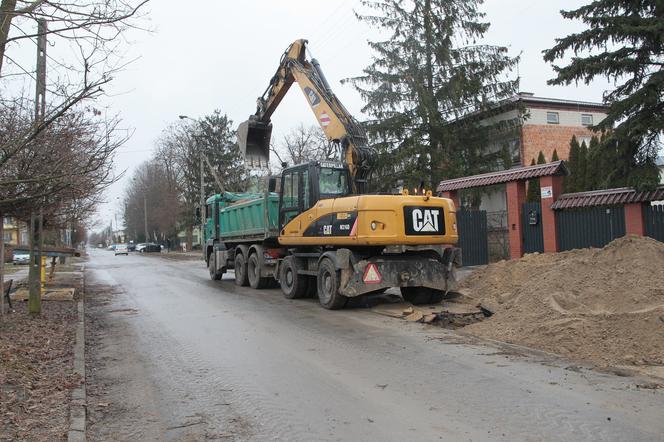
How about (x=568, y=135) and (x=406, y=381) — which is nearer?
(x=406, y=381)

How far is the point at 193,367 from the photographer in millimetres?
7137

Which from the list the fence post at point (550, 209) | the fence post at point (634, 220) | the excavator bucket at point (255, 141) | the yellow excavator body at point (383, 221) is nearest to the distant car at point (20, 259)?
the excavator bucket at point (255, 141)

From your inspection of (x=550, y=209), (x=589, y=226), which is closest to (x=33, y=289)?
(x=550, y=209)

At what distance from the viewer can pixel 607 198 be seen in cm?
1511

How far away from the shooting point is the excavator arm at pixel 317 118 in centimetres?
1371

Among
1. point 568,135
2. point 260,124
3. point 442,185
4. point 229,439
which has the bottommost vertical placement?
point 229,439

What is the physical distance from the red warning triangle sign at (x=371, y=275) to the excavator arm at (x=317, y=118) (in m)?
2.99

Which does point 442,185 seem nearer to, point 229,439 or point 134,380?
point 134,380

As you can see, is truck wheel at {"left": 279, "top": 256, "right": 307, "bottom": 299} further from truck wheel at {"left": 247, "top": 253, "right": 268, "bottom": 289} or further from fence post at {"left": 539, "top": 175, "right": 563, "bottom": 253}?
fence post at {"left": 539, "top": 175, "right": 563, "bottom": 253}

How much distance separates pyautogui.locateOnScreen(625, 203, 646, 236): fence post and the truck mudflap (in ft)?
19.3

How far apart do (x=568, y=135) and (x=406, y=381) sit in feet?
103

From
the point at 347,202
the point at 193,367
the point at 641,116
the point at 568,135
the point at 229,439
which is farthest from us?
the point at 568,135

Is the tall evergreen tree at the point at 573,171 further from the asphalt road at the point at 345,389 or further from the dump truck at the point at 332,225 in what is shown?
the asphalt road at the point at 345,389

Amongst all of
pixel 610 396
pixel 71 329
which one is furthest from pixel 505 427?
pixel 71 329
